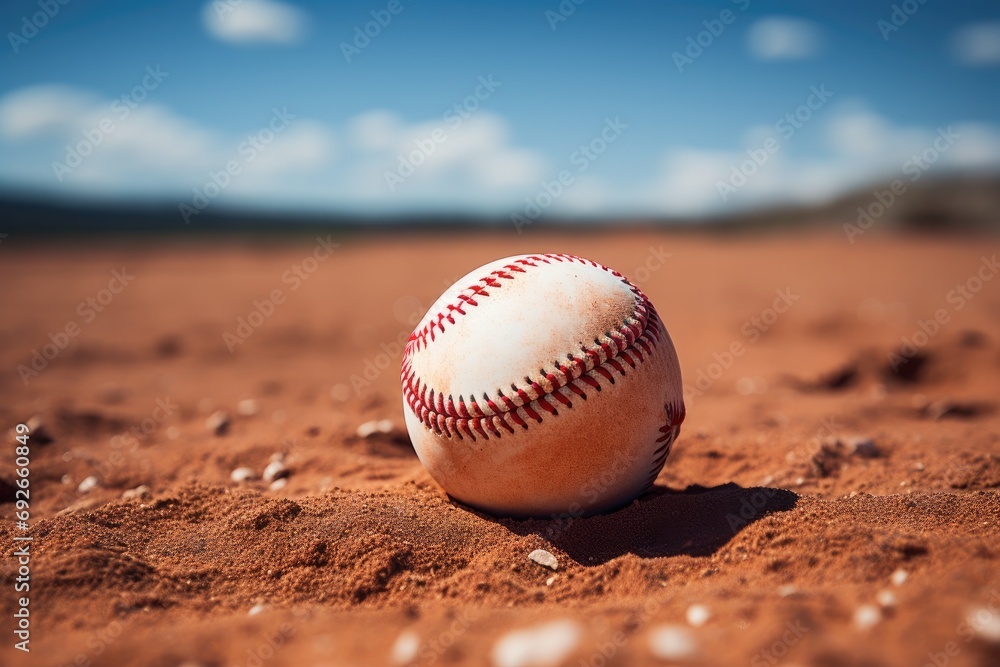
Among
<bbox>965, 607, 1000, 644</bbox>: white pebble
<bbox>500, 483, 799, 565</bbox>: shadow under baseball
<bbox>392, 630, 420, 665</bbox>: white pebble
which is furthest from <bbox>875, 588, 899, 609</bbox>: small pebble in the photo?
<bbox>392, 630, 420, 665</bbox>: white pebble

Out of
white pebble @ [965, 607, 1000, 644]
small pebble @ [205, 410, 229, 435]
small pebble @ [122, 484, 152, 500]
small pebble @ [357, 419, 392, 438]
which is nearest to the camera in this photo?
white pebble @ [965, 607, 1000, 644]

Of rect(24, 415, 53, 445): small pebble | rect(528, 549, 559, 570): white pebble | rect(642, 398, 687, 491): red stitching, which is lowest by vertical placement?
Result: rect(24, 415, 53, 445): small pebble

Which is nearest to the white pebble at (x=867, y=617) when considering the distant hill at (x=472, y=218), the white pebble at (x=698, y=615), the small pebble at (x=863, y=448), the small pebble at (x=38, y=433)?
the white pebble at (x=698, y=615)

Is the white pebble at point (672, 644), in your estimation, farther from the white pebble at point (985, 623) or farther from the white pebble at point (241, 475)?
the white pebble at point (241, 475)

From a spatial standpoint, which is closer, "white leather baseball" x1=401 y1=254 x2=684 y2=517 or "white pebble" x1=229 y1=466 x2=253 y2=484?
"white leather baseball" x1=401 y1=254 x2=684 y2=517

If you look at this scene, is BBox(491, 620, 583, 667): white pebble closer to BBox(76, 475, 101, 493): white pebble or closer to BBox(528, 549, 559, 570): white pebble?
BBox(528, 549, 559, 570): white pebble

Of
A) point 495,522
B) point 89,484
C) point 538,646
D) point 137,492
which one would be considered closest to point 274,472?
point 137,492
